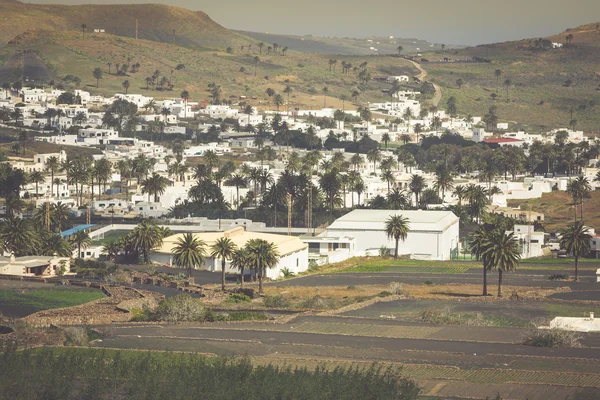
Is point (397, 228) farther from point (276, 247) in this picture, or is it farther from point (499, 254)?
point (499, 254)

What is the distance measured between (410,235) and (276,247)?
74.6ft

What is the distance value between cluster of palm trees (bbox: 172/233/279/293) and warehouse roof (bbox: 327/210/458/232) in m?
20.1

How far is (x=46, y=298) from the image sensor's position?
8206 centimetres

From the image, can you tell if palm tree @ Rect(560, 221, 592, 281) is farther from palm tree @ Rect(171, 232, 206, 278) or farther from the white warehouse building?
palm tree @ Rect(171, 232, 206, 278)

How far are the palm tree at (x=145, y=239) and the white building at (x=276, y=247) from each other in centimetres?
59

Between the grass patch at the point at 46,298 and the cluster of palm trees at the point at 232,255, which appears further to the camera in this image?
→ the cluster of palm trees at the point at 232,255

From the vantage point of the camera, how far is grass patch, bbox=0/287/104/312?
258 ft

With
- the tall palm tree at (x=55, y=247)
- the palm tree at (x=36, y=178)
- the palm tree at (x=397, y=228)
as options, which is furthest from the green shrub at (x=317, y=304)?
the palm tree at (x=36, y=178)

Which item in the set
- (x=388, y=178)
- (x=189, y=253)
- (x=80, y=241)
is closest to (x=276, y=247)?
(x=189, y=253)

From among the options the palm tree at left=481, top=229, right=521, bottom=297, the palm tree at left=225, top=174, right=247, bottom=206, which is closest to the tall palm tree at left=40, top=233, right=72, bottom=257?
the palm tree at left=481, top=229, right=521, bottom=297

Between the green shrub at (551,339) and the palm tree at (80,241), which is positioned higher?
the palm tree at (80,241)

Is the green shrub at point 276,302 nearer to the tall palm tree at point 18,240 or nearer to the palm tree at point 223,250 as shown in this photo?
the palm tree at point 223,250

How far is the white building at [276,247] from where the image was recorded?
103625mm

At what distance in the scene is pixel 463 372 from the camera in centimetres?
6031
